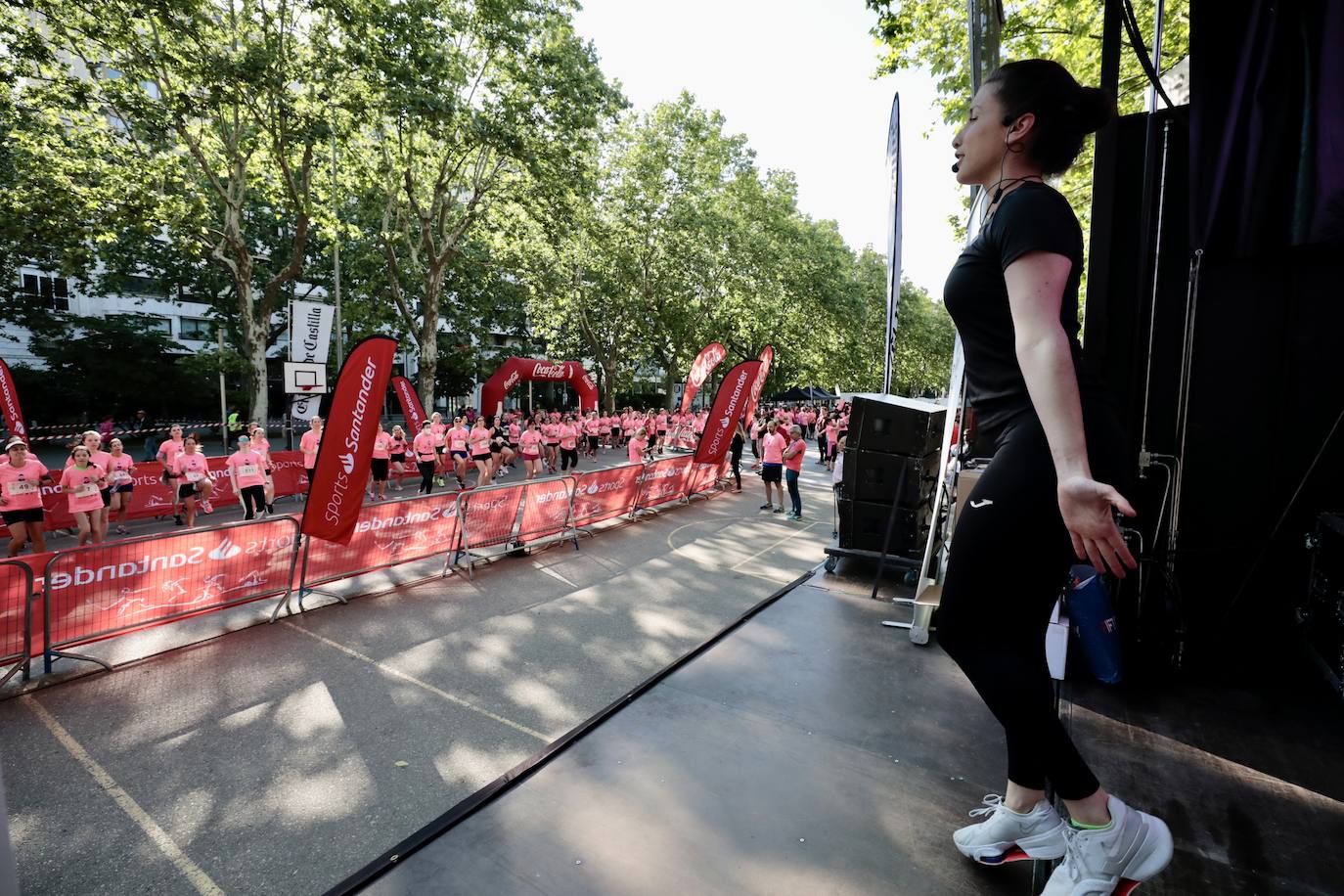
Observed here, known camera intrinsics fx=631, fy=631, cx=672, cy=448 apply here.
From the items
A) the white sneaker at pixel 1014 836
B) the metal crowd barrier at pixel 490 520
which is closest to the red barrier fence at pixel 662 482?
the metal crowd barrier at pixel 490 520

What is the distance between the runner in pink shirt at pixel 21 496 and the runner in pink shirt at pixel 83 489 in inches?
12.5

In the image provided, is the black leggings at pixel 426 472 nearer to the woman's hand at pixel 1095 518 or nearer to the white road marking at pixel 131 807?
the white road marking at pixel 131 807

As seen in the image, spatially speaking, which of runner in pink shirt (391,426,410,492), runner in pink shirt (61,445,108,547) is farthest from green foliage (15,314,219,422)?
runner in pink shirt (61,445,108,547)

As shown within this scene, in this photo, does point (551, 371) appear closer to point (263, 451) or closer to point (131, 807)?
point (263, 451)

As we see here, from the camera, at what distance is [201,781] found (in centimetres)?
356

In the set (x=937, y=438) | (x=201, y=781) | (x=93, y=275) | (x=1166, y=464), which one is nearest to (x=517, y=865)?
(x=201, y=781)

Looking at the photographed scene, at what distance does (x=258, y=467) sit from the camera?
1094 cm

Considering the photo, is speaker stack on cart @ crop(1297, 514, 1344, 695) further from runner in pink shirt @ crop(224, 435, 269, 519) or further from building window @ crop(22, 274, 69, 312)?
building window @ crop(22, 274, 69, 312)

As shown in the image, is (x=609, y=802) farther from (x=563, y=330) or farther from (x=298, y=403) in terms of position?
(x=563, y=330)

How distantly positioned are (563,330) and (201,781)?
1445 inches

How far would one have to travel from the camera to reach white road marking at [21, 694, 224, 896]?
9.29 feet

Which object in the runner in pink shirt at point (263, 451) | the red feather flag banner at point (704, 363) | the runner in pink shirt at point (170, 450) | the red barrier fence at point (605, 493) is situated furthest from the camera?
the red feather flag banner at point (704, 363)

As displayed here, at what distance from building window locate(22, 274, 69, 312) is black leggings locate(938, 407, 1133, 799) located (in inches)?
1687

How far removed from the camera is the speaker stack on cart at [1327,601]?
360 cm
